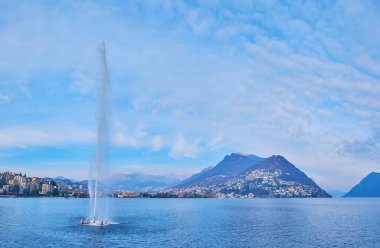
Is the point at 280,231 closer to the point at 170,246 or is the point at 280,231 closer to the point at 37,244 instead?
the point at 170,246

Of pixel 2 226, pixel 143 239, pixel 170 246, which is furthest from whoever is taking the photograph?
pixel 2 226

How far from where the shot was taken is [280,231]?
305 feet

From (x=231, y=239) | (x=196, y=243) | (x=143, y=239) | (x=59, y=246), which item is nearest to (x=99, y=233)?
(x=143, y=239)

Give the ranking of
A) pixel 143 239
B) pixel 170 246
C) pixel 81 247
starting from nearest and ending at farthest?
pixel 81 247
pixel 170 246
pixel 143 239

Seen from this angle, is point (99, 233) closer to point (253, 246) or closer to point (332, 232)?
point (253, 246)

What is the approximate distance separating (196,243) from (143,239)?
10965mm

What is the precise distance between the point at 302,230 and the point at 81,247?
58.3 meters

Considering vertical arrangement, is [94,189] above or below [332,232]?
above

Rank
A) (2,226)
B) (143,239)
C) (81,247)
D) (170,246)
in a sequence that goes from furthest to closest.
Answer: (2,226), (143,239), (170,246), (81,247)

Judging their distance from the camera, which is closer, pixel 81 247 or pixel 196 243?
pixel 81 247

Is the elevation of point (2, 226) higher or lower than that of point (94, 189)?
lower

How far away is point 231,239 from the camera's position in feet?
255

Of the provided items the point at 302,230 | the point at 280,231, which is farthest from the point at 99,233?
the point at 302,230

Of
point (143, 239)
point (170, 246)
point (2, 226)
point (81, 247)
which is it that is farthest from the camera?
point (2, 226)
